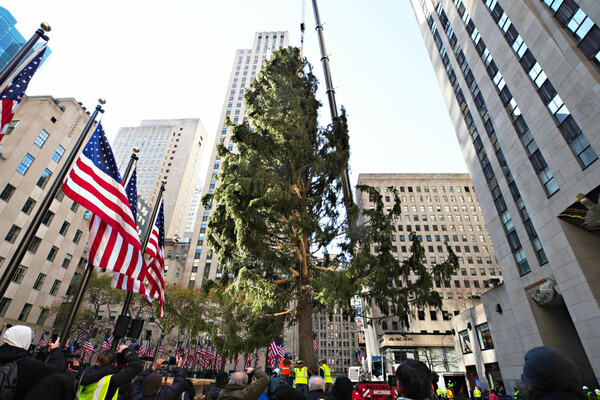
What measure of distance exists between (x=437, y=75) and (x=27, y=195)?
5305 cm

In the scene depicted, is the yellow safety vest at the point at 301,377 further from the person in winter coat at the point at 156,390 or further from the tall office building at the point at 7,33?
the tall office building at the point at 7,33

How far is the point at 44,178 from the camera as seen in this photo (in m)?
37.8

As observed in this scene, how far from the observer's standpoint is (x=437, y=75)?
42438 mm

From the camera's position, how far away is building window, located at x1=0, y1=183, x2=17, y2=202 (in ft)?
108

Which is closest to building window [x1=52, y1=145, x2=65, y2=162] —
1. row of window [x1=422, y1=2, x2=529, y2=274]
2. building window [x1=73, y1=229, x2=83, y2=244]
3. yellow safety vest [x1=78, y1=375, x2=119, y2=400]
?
building window [x1=73, y1=229, x2=83, y2=244]

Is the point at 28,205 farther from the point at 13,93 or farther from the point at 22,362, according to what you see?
the point at 22,362

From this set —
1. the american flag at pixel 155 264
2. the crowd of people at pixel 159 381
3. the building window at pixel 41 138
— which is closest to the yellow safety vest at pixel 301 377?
the crowd of people at pixel 159 381

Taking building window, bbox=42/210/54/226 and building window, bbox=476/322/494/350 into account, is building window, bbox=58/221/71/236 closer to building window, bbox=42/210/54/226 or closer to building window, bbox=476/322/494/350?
building window, bbox=42/210/54/226

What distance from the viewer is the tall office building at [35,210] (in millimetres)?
33500

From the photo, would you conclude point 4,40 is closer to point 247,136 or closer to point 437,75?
point 247,136

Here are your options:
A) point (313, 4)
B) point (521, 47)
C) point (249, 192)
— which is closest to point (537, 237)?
point (521, 47)

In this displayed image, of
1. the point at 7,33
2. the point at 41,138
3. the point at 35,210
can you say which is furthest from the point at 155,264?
the point at 7,33

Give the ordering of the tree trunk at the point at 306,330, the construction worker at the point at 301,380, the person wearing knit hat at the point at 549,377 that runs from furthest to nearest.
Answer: the tree trunk at the point at 306,330, the construction worker at the point at 301,380, the person wearing knit hat at the point at 549,377

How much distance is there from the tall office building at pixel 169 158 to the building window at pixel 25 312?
6067 centimetres
